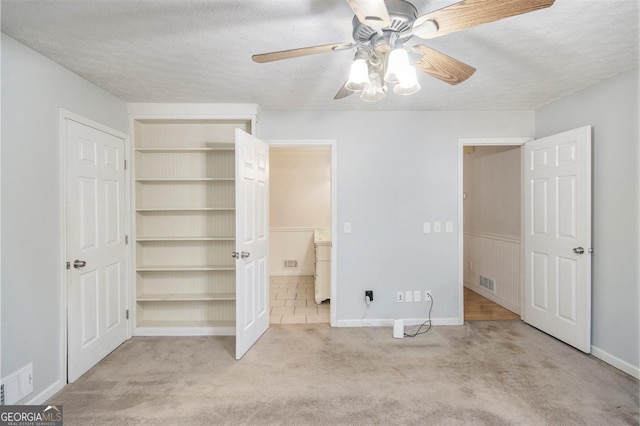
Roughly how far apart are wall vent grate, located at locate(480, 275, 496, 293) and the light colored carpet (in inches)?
→ 41.0

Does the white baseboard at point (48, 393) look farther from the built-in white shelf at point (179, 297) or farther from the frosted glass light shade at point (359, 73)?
the frosted glass light shade at point (359, 73)

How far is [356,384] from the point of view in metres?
2.19

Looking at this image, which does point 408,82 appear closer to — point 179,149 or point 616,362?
point 179,149

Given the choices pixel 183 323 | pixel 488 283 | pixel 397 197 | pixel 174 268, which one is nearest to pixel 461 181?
pixel 397 197

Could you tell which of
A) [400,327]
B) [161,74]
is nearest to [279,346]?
[400,327]

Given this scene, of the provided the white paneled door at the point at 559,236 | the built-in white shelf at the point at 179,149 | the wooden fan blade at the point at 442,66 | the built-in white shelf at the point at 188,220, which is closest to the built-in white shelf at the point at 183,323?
the built-in white shelf at the point at 188,220

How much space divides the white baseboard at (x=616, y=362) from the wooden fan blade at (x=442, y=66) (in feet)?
8.27

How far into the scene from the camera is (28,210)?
1.91 m

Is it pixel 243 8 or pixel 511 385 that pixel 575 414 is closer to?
pixel 511 385

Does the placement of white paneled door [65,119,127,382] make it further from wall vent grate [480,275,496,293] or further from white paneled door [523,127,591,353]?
wall vent grate [480,275,496,293]

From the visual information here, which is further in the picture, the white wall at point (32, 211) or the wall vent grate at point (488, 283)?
the wall vent grate at point (488, 283)

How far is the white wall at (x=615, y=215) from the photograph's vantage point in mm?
2287

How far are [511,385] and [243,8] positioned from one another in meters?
2.94

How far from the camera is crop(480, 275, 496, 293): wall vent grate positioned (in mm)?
3987
